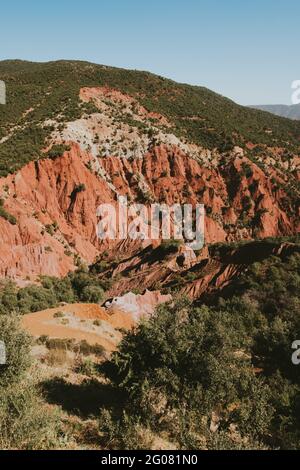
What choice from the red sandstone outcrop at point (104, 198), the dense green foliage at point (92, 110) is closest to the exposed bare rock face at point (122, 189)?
the red sandstone outcrop at point (104, 198)

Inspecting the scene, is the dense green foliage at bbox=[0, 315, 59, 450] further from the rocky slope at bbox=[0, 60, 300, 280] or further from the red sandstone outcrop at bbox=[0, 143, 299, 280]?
the red sandstone outcrop at bbox=[0, 143, 299, 280]

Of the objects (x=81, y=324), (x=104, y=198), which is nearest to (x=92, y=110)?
(x=104, y=198)

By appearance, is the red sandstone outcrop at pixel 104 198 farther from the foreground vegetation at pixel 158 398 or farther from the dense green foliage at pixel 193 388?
the dense green foliage at pixel 193 388

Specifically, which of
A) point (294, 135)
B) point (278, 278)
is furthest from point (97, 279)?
point (294, 135)

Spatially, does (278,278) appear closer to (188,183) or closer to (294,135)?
(188,183)

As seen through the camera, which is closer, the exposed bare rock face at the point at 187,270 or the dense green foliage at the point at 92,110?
the exposed bare rock face at the point at 187,270
